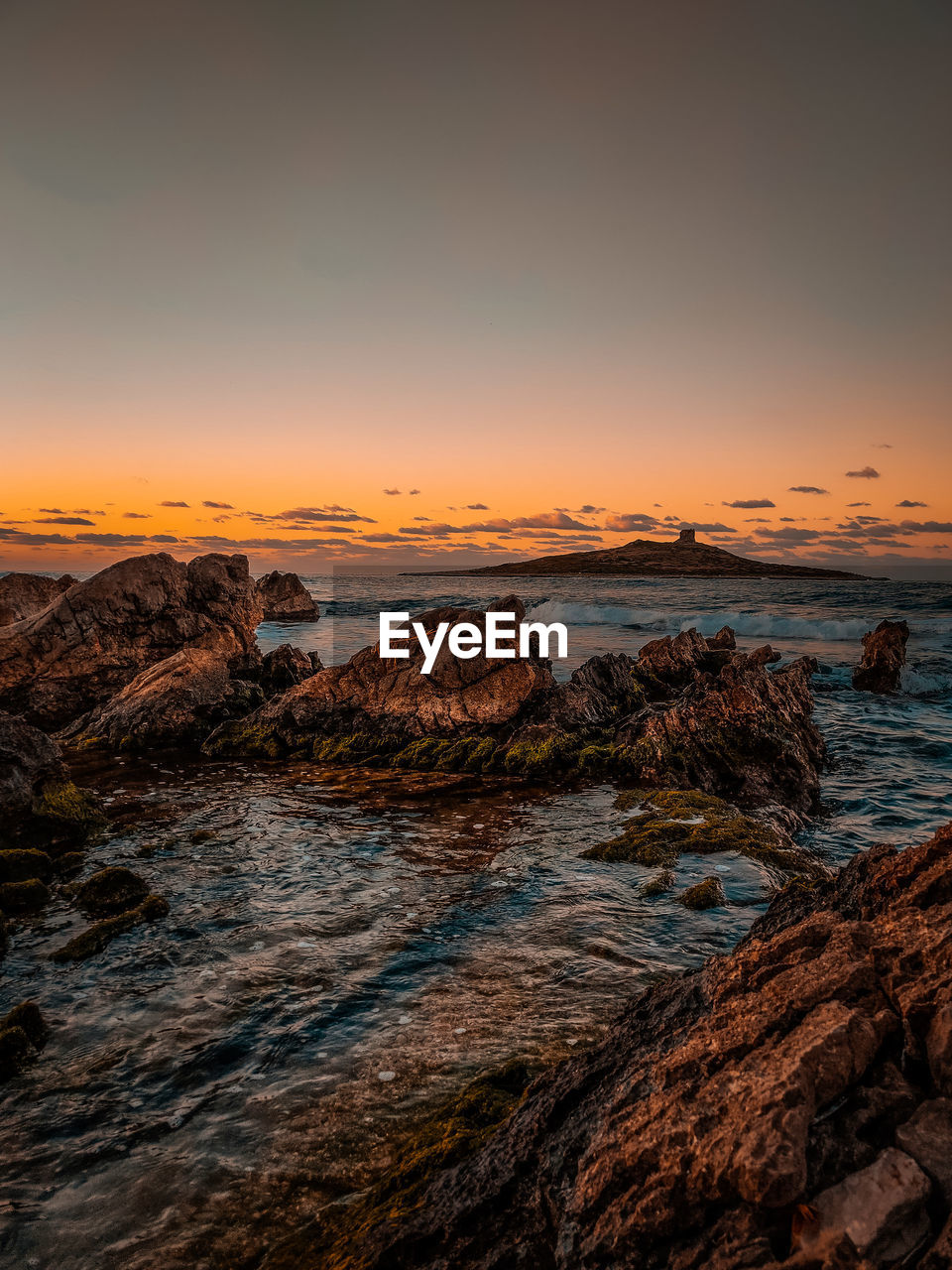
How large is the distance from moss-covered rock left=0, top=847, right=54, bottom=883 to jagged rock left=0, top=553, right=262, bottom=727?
13338 millimetres

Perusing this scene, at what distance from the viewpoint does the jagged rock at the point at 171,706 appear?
64.3 ft

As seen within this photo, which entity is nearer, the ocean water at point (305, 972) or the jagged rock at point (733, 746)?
the ocean water at point (305, 972)

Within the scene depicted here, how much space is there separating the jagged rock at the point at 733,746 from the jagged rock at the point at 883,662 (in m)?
12.7

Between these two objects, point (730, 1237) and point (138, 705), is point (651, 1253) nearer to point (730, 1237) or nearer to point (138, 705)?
point (730, 1237)

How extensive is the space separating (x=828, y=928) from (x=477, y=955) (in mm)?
4965

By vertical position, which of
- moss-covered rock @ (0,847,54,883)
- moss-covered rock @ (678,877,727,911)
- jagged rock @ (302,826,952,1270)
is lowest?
moss-covered rock @ (0,847,54,883)

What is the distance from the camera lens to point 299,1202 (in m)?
4.78

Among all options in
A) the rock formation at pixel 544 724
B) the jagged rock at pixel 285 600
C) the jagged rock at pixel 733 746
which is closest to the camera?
the jagged rock at pixel 733 746

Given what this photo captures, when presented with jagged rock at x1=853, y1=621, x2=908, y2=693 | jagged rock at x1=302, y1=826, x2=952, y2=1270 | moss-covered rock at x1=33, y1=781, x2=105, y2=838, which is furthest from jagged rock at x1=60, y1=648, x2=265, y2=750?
jagged rock at x1=853, y1=621, x2=908, y2=693

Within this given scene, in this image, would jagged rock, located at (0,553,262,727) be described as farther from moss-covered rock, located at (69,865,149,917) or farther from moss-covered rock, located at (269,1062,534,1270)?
moss-covered rock, located at (269,1062,534,1270)

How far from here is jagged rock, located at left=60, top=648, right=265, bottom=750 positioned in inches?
771

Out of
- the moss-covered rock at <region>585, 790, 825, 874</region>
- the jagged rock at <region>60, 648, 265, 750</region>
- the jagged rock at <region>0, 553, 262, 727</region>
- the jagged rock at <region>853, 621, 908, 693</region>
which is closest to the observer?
the moss-covered rock at <region>585, 790, 825, 874</region>

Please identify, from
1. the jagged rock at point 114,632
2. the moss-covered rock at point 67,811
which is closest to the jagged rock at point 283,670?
the jagged rock at point 114,632

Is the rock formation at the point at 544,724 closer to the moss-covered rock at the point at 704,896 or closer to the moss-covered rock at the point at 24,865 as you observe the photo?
the moss-covered rock at the point at 704,896
